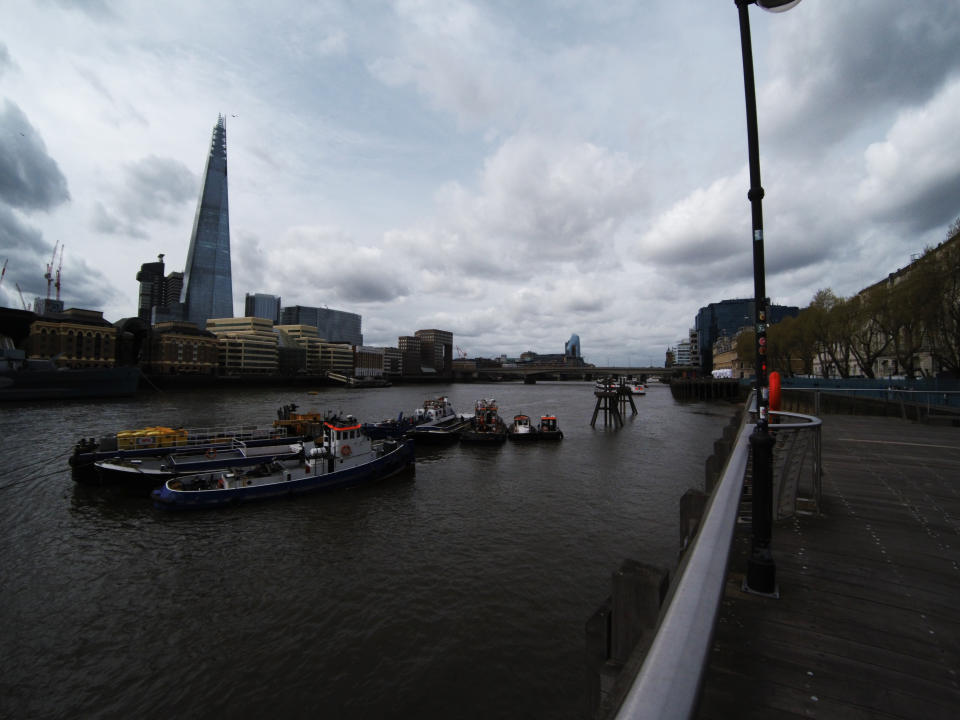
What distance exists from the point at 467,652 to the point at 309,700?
398cm

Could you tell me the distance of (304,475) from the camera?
27.1m


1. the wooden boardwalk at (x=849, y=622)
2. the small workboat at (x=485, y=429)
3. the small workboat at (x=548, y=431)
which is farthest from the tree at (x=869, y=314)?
the wooden boardwalk at (x=849, y=622)

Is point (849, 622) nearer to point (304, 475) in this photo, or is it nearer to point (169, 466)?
point (304, 475)

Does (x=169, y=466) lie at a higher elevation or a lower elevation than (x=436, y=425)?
lower

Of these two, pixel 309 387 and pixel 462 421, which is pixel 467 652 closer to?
pixel 462 421

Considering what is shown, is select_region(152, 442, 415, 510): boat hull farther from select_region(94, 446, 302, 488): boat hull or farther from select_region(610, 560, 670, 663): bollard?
select_region(610, 560, 670, 663): bollard

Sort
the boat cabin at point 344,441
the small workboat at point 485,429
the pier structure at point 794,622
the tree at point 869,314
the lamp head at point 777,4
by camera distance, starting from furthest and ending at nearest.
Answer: the tree at point 869,314
the small workboat at point 485,429
the boat cabin at point 344,441
the lamp head at point 777,4
the pier structure at point 794,622

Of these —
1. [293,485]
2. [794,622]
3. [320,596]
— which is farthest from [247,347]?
[794,622]

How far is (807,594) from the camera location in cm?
522

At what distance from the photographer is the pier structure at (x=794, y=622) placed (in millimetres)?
2285

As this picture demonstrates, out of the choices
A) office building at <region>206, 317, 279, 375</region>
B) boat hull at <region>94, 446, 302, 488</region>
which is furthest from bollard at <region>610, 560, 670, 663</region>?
office building at <region>206, 317, 279, 375</region>

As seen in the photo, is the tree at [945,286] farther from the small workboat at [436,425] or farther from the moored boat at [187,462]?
the moored boat at [187,462]

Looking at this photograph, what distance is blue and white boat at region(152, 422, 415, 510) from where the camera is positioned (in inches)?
912

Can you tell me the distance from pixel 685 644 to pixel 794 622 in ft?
12.7
